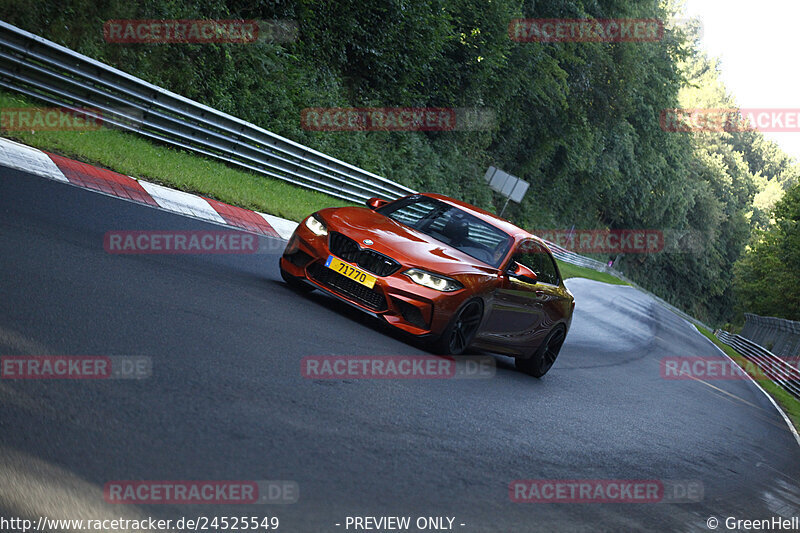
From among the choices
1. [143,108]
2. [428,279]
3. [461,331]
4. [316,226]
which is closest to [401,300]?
[428,279]

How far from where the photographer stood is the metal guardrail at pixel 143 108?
13.5m

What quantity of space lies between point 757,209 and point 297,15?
86438 mm

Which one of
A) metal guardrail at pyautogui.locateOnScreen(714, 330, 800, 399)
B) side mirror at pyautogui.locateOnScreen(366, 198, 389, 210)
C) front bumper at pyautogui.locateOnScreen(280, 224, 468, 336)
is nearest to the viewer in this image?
front bumper at pyautogui.locateOnScreen(280, 224, 468, 336)

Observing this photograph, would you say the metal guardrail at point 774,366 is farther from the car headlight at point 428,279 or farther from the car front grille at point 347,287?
the car front grille at point 347,287

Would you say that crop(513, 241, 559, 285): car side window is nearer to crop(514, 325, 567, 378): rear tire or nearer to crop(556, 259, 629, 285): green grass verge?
crop(514, 325, 567, 378): rear tire

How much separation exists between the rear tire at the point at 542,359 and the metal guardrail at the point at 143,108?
8.49m

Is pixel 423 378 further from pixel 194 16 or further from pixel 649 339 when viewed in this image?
pixel 649 339

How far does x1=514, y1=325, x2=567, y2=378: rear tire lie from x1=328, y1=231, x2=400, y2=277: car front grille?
282cm

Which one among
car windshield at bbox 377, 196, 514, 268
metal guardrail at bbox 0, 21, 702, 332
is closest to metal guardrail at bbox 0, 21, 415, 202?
metal guardrail at bbox 0, 21, 702, 332

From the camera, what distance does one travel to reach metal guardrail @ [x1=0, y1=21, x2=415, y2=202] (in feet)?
44.2

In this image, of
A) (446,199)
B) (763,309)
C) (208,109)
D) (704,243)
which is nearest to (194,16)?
(208,109)

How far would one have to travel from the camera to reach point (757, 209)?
3944 inches

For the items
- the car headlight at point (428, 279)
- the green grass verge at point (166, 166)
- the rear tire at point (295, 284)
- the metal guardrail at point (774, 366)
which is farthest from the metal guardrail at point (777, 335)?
the car headlight at point (428, 279)

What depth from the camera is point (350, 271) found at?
8.38 meters
